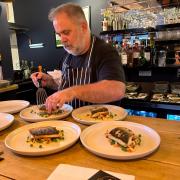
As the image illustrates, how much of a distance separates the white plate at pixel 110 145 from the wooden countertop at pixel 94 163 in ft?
0.09

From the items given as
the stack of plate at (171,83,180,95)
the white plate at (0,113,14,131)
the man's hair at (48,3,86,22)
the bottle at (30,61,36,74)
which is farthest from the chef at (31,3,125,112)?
the bottle at (30,61,36,74)

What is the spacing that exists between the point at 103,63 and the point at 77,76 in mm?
300

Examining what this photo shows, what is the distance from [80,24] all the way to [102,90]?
589mm

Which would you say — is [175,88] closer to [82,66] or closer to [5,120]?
[82,66]

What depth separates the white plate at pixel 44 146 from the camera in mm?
912

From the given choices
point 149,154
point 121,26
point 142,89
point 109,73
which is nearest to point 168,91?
point 142,89

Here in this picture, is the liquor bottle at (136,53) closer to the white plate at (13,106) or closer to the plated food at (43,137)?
the white plate at (13,106)

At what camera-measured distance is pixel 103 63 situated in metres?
1.64

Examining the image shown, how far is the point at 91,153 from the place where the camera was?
36.5 inches

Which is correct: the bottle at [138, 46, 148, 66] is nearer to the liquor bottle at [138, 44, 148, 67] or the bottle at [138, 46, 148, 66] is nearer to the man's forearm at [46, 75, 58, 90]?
the liquor bottle at [138, 44, 148, 67]

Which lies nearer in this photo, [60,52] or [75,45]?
[75,45]

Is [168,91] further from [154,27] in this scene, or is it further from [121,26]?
[121,26]

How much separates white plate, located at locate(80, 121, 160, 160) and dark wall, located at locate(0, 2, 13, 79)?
3.23 meters

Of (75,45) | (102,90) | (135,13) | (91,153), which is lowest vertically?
(91,153)
